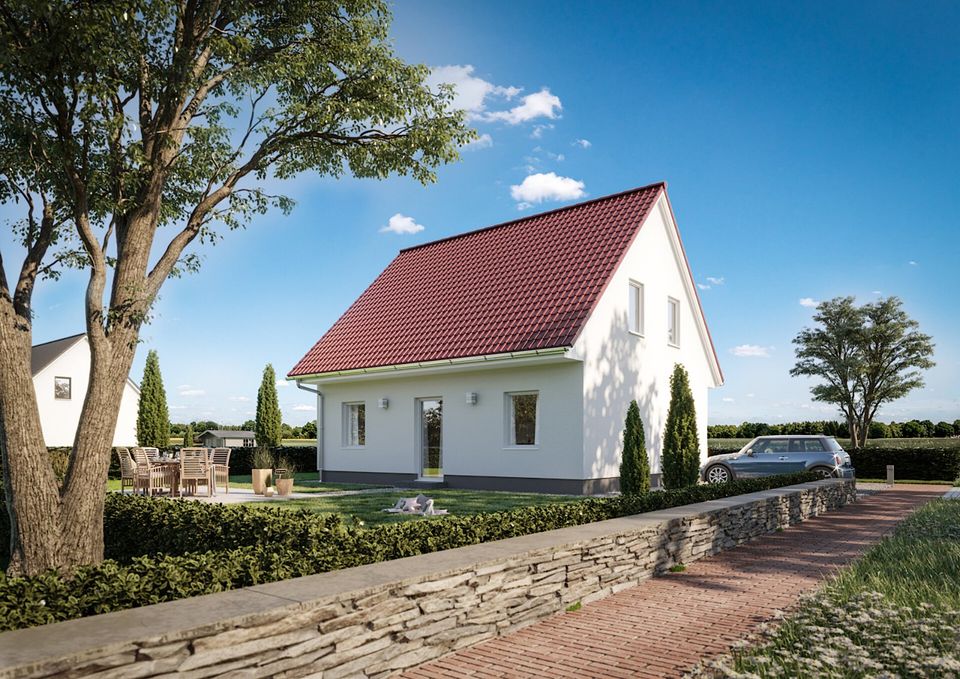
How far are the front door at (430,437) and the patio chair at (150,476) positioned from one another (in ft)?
19.5

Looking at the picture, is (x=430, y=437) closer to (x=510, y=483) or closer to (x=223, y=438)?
(x=510, y=483)

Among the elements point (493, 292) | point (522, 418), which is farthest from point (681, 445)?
point (493, 292)

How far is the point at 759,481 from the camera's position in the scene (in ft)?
43.6

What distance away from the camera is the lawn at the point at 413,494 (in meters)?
11.6

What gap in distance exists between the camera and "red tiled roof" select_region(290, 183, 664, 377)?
16.1 meters

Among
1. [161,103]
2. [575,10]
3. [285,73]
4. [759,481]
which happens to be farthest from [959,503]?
[161,103]

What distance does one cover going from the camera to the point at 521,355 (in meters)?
15.4

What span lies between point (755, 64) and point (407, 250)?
12313 mm

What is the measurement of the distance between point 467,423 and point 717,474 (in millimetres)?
7950

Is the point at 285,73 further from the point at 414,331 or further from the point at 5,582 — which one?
the point at 414,331

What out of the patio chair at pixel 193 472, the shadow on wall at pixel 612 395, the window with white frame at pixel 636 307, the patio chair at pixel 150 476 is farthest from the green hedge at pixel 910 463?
the patio chair at pixel 150 476

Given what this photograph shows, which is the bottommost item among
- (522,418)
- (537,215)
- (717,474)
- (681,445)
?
(717,474)

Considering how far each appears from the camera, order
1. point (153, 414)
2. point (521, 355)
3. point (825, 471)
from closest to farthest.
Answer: point (521, 355)
point (825, 471)
point (153, 414)

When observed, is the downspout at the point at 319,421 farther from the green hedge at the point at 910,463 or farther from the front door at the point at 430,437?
the green hedge at the point at 910,463
